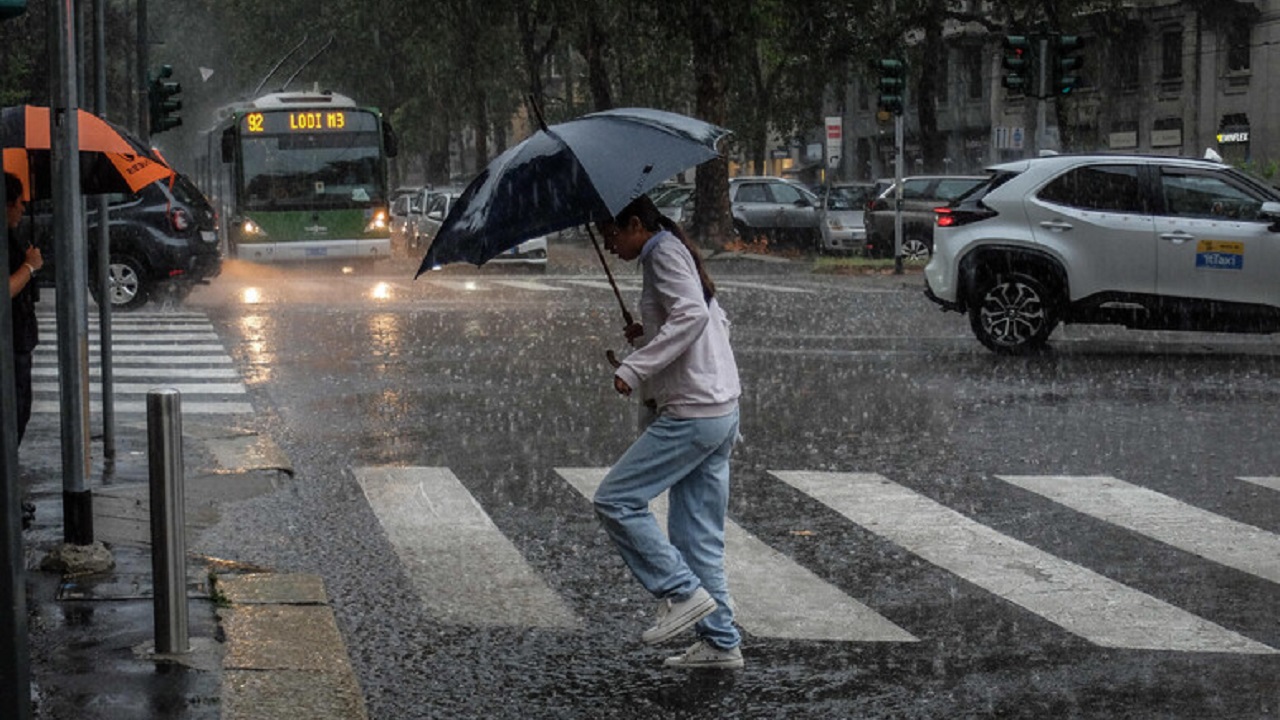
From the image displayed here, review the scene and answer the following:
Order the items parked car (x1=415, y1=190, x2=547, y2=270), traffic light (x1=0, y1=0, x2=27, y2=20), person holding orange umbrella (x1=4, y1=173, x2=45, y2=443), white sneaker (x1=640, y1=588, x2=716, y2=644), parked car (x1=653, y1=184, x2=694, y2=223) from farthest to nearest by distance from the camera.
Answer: parked car (x1=653, y1=184, x2=694, y2=223) → parked car (x1=415, y1=190, x2=547, y2=270) → person holding orange umbrella (x1=4, y1=173, x2=45, y2=443) → white sneaker (x1=640, y1=588, x2=716, y2=644) → traffic light (x1=0, y1=0, x2=27, y2=20)

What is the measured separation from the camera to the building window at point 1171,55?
173 ft

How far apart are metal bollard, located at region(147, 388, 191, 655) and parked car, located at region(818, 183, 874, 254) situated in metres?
30.5

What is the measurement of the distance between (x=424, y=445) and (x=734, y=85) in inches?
1777

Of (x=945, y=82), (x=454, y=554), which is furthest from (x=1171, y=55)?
(x=454, y=554)

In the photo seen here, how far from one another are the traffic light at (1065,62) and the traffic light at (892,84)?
3947 millimetres

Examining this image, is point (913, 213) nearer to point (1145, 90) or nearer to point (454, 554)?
point (1145, 90)

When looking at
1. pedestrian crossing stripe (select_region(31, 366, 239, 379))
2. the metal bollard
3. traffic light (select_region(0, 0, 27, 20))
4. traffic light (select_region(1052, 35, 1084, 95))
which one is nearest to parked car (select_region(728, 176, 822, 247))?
traffic light (select_region(1052, 35, 1084, 95))

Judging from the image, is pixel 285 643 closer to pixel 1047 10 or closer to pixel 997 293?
pixel 997 293

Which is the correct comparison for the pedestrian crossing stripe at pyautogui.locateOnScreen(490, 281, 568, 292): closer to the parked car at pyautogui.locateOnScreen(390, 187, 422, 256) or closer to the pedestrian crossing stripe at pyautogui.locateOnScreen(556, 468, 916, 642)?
the parked car at pyautogui.locateOnScreen(390, 187, 422, 256)

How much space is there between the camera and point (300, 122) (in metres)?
32.3

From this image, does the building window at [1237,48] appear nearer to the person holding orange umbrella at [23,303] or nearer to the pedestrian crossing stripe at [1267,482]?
the pedestrian crossing stripe at [1267,482]

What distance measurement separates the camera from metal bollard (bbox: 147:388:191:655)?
5.89m

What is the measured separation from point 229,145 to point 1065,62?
14319mm

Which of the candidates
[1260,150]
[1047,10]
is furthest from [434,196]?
[1260,150]
